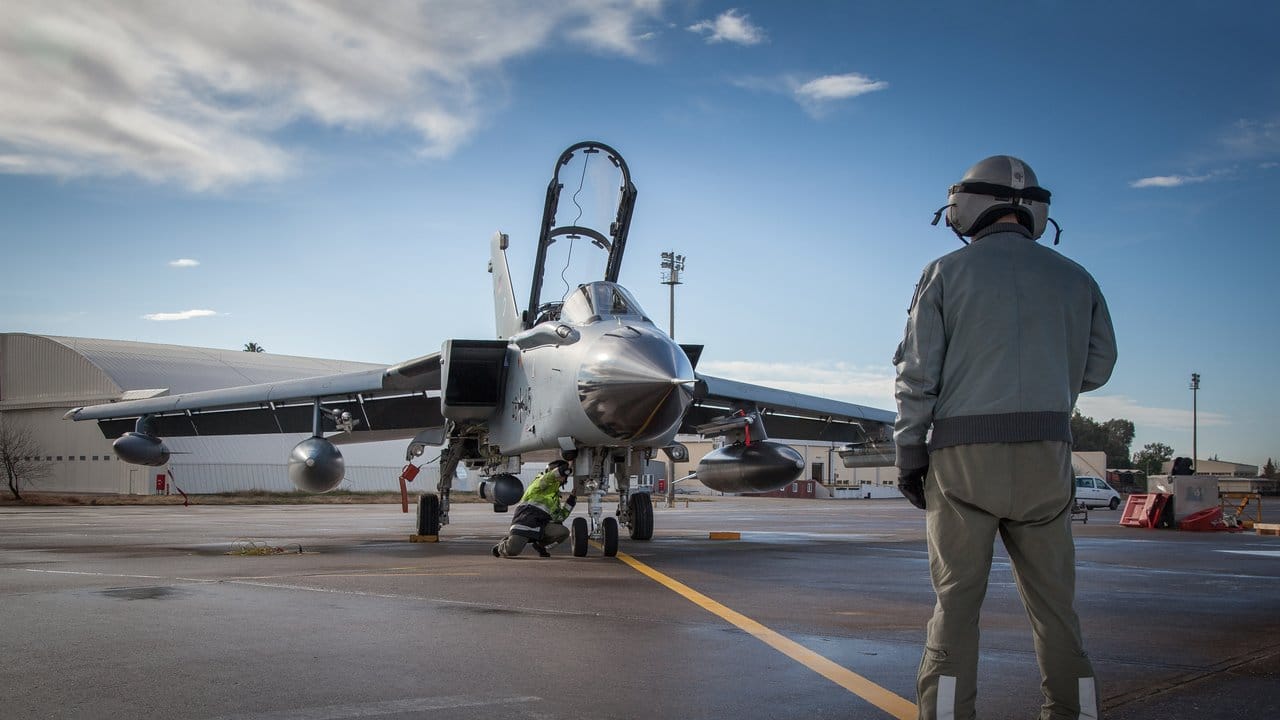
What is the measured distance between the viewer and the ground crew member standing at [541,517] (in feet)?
38.6

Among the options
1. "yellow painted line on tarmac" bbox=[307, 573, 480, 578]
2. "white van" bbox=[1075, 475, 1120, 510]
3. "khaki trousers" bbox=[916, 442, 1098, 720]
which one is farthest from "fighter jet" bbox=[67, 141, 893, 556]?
"white van" bbox=[1075, 475, 1120, 510]

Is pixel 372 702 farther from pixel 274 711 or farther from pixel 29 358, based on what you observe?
pixel 29 358

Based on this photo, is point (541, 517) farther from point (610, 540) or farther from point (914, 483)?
point (914, 483)

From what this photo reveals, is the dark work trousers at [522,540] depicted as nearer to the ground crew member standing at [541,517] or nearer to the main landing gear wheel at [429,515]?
the ground crew member standing at [541,517]

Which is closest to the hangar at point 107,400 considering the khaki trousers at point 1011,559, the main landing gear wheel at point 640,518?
the main landing gear wheel at point 640,518

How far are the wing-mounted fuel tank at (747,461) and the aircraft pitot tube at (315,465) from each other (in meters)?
5.46

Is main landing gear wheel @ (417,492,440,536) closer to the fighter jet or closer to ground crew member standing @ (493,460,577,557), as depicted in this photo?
the fighter jet

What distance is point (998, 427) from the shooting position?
11.4 feet

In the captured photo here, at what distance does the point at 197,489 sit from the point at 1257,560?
45.3 meters

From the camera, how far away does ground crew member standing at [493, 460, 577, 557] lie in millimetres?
11773

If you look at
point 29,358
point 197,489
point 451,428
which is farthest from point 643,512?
point 29,358

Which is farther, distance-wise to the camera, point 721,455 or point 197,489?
point 197,489

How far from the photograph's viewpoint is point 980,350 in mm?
3596

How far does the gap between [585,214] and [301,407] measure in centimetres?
768
